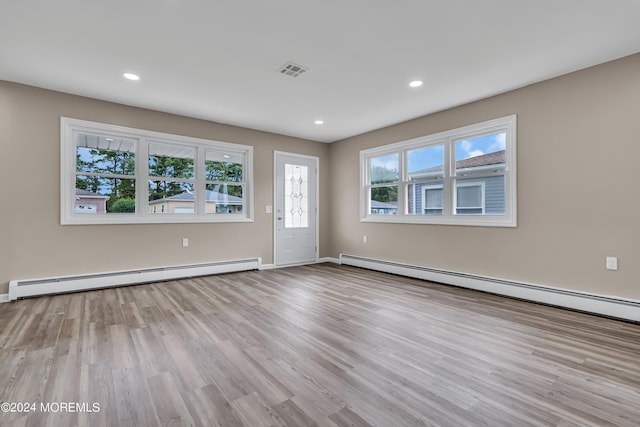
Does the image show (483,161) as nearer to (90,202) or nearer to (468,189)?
(468,189)

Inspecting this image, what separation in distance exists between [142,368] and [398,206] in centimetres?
445

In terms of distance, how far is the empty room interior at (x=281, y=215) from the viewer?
6.17 ft

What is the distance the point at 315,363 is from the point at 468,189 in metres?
3.53

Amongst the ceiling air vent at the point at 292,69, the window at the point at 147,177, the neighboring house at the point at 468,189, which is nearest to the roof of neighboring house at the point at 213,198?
the window at the point at 147,177

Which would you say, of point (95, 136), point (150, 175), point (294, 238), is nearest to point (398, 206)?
point (294, 238)

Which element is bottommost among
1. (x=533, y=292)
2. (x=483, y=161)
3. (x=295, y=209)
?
(x=533, y=292)

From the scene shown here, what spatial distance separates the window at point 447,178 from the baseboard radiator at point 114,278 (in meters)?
2.91

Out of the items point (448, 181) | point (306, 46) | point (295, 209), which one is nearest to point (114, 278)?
point (295, 209)

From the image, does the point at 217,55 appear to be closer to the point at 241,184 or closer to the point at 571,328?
the point at 241,184

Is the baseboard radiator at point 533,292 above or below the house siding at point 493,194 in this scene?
below

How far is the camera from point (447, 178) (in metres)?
4.66

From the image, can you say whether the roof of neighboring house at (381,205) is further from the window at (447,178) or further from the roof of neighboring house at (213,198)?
the roof of neighboring house at (213,198)

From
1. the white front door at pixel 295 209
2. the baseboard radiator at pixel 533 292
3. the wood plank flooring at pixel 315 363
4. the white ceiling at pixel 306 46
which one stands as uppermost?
the white ceiling at pixel 306 46

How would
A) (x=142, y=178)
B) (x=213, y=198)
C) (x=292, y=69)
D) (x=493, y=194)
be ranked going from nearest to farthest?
(x=292, y=69), (x=493, y=194), (x=142, y=178), (x=213, y=198)
